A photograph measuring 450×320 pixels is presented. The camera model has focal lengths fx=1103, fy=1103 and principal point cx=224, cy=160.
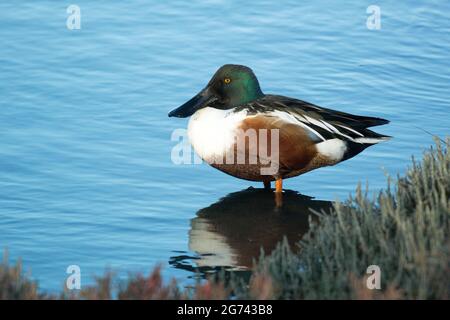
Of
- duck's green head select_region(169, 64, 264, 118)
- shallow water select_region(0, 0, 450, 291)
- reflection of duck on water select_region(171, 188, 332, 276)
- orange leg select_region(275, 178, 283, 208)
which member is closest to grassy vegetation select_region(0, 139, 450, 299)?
reflection of duck on water select_region(171, 188, 332, 276)

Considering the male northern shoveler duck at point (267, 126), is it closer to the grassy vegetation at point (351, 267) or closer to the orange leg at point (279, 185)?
the orange leg at point (279, 185)

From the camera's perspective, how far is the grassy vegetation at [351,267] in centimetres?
553

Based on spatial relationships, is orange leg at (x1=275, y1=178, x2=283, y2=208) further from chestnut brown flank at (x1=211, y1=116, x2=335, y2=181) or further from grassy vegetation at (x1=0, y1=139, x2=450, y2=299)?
grassy vegetation at (x1=0, y1=139, x2=450, y2=299)

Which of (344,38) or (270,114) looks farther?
(344,38)

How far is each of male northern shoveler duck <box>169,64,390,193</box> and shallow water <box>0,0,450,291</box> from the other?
0.32m

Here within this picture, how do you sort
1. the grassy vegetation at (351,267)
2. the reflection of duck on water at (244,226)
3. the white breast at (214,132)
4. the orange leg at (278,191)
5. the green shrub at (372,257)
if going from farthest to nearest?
the orange leg at (278,191), the white breast at (214,132), the reflection of duck on water at (244,226), the green shrub at (372,257), the grassy vegetation at (351,267)

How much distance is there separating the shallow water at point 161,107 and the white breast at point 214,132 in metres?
0.45

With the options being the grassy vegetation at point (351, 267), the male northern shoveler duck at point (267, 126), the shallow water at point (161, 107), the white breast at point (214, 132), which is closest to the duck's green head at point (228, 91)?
the male northern shoveler duck at point (267, 126)

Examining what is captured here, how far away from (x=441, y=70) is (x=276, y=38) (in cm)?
195

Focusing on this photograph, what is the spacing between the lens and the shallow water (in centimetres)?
802
